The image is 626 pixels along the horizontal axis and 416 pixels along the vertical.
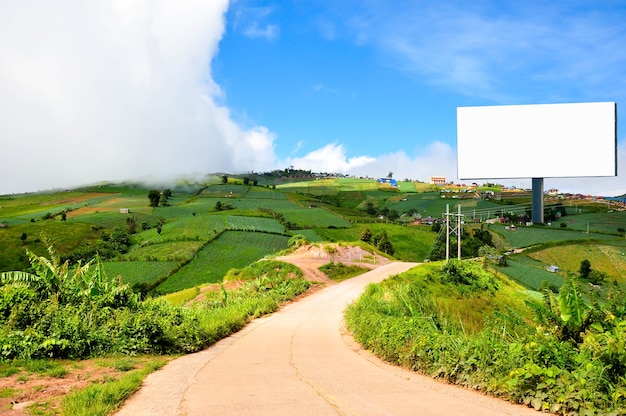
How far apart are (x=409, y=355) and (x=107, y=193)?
431ft

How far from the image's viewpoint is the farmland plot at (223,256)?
55.8 metres

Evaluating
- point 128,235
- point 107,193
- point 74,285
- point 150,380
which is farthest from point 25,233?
point 150,380

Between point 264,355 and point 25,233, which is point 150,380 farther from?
point 25,233

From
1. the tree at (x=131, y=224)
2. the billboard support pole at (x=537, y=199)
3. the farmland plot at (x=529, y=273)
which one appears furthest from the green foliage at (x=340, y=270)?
the tree at (x=131, y=224)

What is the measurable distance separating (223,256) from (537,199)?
1531 inches

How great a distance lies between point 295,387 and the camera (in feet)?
28.1

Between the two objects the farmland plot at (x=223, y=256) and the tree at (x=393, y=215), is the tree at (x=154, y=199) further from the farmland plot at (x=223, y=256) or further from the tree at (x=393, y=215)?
the tree at (x=393, y=215)

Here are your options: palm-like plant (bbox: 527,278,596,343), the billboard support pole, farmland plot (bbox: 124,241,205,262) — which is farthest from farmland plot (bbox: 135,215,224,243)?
palm-like plant (bbox: 527,278,596,343)

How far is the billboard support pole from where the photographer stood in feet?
177

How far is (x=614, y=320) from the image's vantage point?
27.0ft

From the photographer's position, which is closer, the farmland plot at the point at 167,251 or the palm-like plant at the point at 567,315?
the palm-like plant at the point at 567,315

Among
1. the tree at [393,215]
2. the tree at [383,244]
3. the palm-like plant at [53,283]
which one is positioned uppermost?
the palm-like plant at [53,283]

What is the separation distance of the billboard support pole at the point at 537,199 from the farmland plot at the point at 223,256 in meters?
32.5

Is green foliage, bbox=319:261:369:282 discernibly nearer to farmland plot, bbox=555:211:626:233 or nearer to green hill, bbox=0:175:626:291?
green hill, bbox=0:175:626:291
